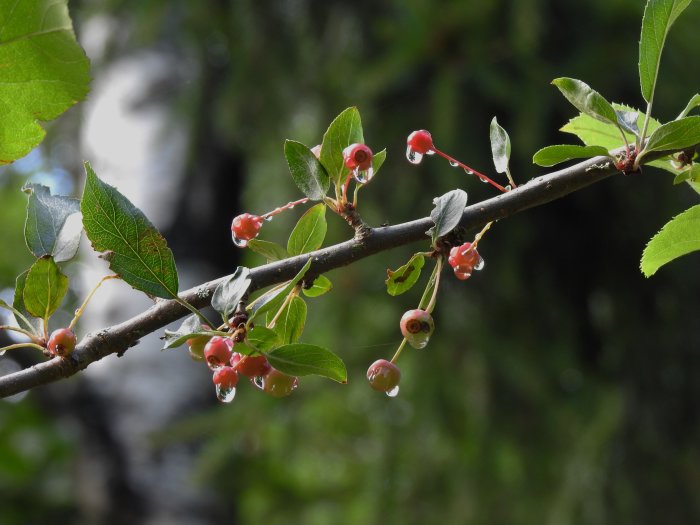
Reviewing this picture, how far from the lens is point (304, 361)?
1.62 ft

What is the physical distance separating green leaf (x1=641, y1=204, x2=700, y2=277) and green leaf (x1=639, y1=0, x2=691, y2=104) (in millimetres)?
78

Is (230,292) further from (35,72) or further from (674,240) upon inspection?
(674,240)

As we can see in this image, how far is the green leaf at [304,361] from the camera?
1.60 ft

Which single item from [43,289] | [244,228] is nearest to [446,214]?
[244,228]

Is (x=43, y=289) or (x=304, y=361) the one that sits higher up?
(x=43, y=289)

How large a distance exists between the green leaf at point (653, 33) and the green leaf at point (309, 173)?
0.21 meters

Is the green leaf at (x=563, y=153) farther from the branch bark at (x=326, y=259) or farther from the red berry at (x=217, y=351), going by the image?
the red berry at (x=217, y=351)

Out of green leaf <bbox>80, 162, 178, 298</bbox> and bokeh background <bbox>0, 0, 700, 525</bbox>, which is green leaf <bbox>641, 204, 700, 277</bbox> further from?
bokeh background <bbox>0, 0, 700, 525</bbox>

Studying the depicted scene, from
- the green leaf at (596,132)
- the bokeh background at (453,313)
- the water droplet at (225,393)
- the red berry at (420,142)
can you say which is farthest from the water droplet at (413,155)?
the bokeh background at (453,313)

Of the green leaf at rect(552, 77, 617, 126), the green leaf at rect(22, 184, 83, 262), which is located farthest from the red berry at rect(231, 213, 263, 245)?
the green leaf at rect(552, 77, 617, 126)

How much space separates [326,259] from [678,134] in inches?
8.4

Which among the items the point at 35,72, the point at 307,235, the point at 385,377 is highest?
the point at 35,72

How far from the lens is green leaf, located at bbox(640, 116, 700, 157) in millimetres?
494

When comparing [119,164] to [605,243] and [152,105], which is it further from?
[605,243]
